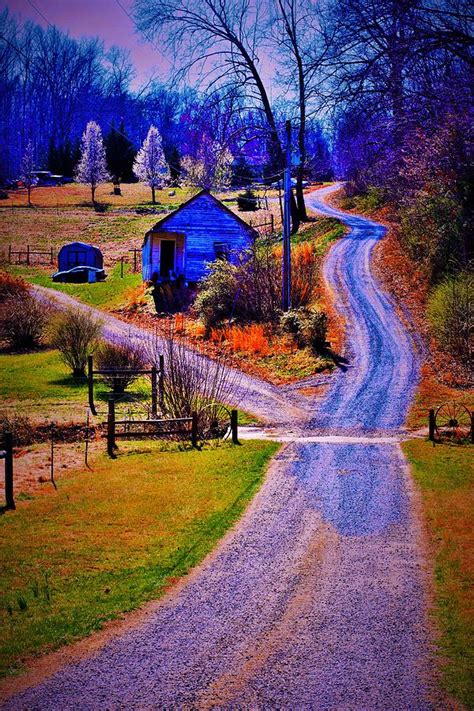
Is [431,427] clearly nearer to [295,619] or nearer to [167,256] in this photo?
[295,619]

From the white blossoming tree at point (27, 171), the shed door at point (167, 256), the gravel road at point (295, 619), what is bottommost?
the gravel road at point (295, 619)

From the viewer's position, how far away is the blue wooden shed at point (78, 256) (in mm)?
54375

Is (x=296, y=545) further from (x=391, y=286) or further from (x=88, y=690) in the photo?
(x=391, y=286)

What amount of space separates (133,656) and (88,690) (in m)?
0.81

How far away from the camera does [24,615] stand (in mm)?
9047

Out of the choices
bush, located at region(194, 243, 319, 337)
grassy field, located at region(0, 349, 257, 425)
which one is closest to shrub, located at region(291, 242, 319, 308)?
bush, located at region(194, 243, 319, 337)

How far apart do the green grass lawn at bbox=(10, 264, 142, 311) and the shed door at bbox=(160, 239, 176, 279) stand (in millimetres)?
2681

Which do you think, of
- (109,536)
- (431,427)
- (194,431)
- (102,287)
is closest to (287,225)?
(194,431)

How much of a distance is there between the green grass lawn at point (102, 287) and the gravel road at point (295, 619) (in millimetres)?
30056

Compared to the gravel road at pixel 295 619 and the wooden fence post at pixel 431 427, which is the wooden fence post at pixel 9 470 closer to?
the gravel road at pixel 295 619

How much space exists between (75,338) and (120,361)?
9.33 ft

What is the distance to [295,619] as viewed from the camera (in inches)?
349

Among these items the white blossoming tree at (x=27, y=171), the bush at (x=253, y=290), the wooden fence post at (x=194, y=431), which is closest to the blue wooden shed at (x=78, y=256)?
the bush at (x=253, y=290)

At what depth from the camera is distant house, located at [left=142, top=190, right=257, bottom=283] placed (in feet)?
143
